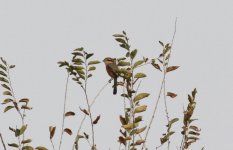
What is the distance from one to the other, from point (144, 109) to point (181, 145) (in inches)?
25.6

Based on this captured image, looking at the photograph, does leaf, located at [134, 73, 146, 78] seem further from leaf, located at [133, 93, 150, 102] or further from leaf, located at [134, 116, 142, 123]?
leaf, located at [134, 116, 142, 123]

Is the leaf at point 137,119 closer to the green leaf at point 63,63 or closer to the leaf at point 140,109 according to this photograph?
the leaf at point 140,109

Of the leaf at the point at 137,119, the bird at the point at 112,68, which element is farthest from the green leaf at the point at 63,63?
the leaf at the point at 137,119

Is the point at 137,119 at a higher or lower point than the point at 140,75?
lower

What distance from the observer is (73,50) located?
333cm

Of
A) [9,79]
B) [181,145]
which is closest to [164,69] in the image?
[181,145]

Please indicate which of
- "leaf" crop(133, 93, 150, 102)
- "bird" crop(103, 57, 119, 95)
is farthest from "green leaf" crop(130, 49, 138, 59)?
"leaf" crop(133, 93, 150, 102)

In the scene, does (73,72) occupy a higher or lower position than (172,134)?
higher

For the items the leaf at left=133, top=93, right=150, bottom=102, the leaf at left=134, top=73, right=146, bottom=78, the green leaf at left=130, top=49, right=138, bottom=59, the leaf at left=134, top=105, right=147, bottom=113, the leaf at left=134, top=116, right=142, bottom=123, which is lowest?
the leaf at left=134, top=116, right=142, bottom=123

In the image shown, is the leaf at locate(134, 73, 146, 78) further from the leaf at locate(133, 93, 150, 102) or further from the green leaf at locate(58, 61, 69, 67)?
the green leaf at locate(58, 61, 69, 67)

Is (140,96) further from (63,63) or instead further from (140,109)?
(63,63)

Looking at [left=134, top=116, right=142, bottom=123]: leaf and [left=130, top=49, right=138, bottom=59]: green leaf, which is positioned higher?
[left=130, top=49, right=138, bottom=59]: green leaf

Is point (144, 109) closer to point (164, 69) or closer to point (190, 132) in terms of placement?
point (164, 69)

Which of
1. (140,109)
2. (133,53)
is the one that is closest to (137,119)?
(140,109)
